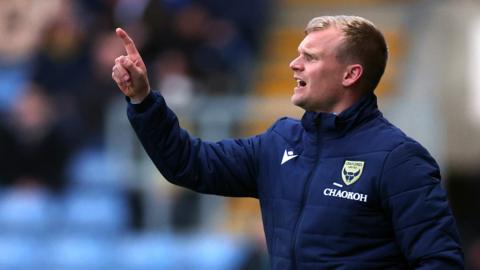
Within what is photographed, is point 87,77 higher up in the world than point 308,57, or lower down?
higher up

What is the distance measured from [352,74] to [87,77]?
5873 millimetres

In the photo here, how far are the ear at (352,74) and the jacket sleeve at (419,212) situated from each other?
1.00ft

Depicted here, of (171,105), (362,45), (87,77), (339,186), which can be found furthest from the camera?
(87,77)

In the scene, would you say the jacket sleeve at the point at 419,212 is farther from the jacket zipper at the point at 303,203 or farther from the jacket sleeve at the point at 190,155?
the jacket sleeve at the point at 190,155

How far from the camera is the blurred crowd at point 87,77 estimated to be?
8.93 metres

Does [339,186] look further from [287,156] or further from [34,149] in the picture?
[34,149]

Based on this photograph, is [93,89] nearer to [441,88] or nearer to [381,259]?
[441,88]

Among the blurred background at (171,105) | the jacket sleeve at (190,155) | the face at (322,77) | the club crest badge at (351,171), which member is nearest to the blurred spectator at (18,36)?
the blurred background at (171,105)

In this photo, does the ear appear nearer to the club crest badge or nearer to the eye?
the eye

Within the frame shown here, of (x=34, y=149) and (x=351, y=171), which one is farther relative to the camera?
(x=34, y=149)

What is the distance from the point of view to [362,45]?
3.74 meters

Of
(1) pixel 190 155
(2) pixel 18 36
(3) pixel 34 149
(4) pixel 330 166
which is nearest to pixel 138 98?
(1) pixel 190 155

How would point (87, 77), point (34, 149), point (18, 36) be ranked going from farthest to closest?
point (18, 36)
point (87, 77)
point (34, 149)

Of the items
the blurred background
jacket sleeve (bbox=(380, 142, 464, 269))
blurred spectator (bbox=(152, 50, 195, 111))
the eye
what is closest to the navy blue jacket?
jacket sleeve (bbox=(380, 142, 464, 269))
